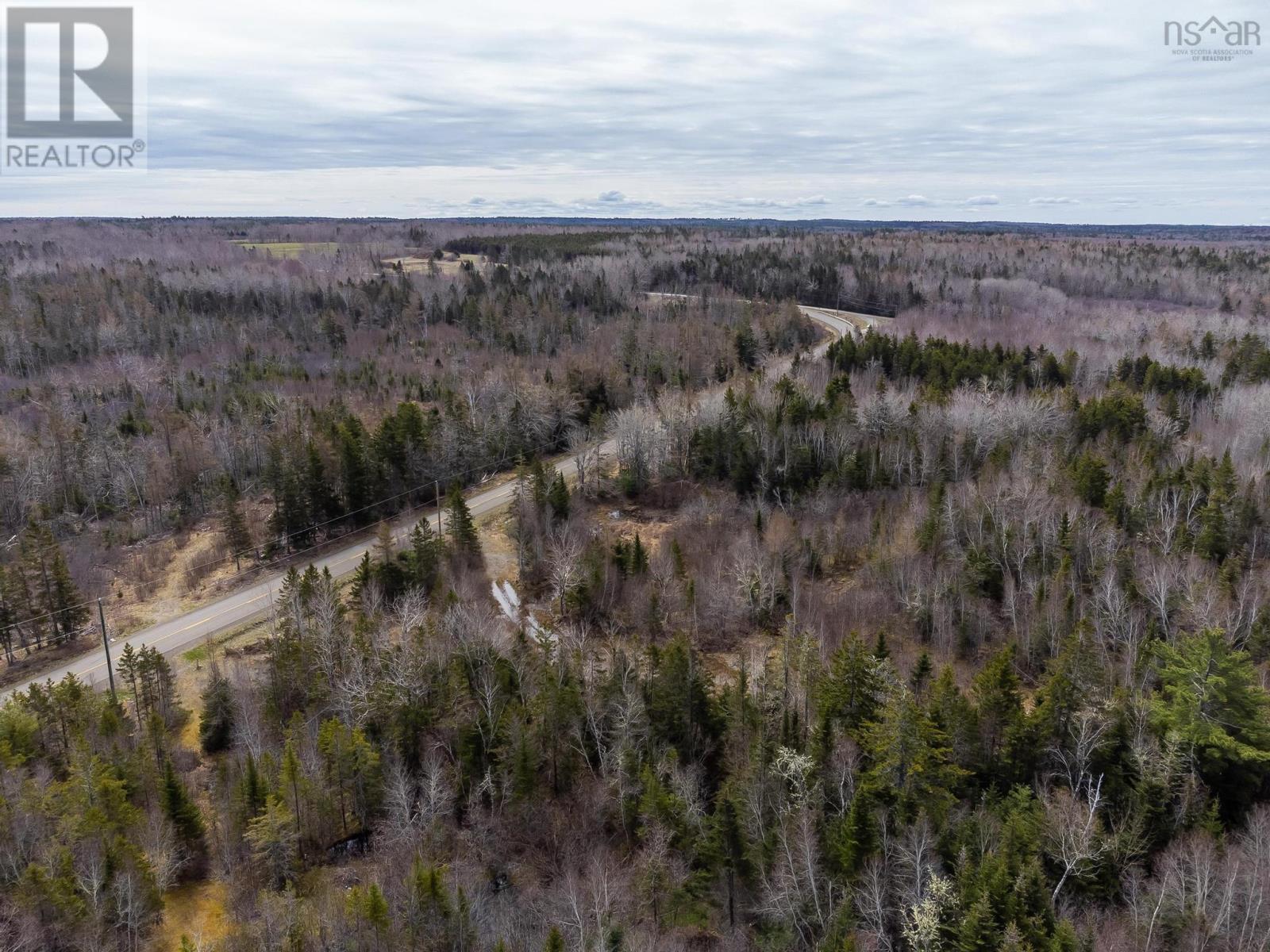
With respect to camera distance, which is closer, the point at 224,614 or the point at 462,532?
the point at 224,614

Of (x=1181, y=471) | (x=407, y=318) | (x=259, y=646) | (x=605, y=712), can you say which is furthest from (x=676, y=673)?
(x=407, y=318)

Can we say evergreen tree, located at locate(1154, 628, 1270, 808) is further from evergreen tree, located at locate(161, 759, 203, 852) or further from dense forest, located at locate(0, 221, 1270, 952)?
evergreen tree, located at locate(161, 759, 203, 852)

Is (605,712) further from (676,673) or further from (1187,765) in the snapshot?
(1187,765)

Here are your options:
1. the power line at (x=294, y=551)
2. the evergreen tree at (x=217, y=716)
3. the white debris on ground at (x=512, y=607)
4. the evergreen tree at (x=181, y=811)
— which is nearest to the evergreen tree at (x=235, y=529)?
the power line at (x=294, y=551)

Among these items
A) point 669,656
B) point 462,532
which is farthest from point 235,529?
point 669,656

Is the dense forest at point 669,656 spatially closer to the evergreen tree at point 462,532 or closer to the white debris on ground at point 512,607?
the evergreen tree at point 462,532

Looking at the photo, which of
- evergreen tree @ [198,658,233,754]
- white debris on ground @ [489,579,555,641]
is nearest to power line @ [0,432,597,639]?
white debris on ground @ [489,579,555,641]

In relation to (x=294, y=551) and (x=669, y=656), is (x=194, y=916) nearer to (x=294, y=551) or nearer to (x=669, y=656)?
(x=669, y=656)
